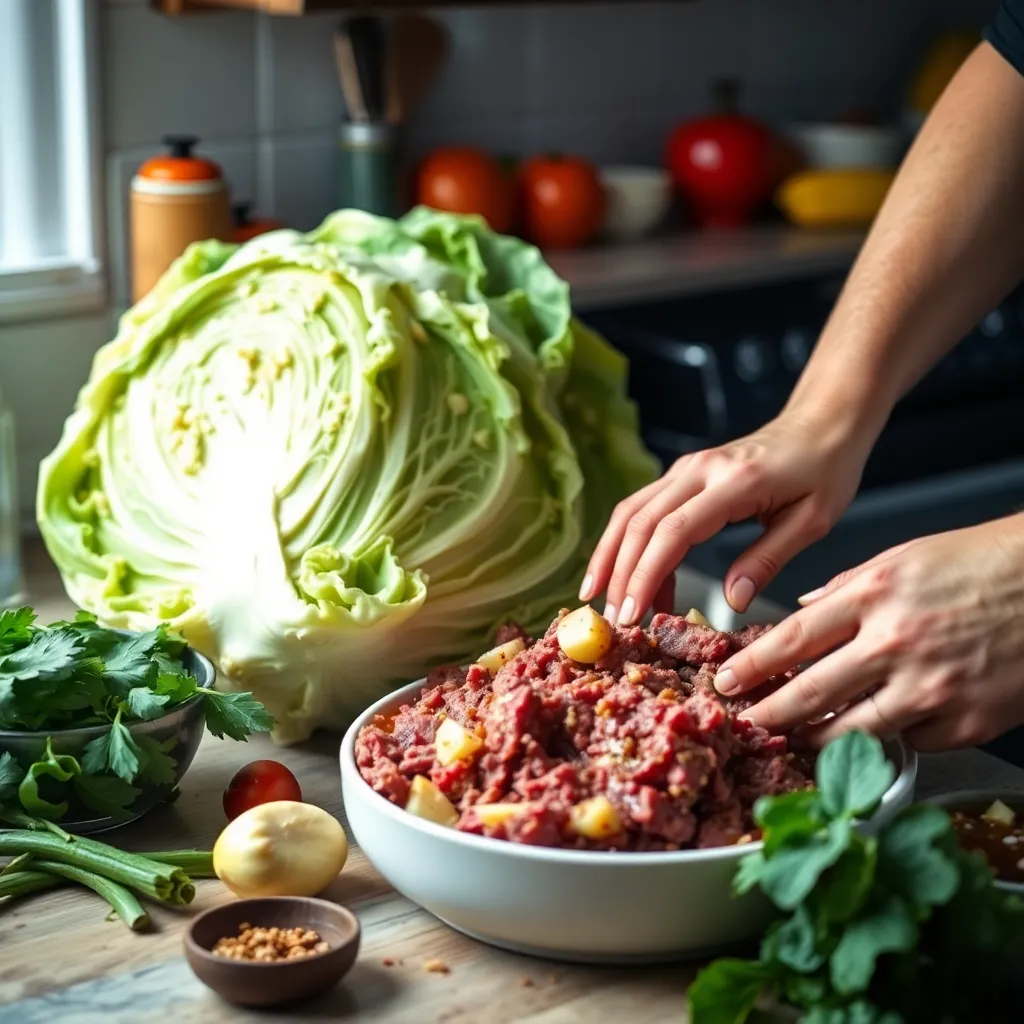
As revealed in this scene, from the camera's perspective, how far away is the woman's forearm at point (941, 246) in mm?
1574

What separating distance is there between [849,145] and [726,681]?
7.07 feet

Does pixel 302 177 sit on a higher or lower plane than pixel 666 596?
higher

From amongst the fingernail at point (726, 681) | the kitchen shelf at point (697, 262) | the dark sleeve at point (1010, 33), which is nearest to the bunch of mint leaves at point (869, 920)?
the fingernail at point (726, 681)

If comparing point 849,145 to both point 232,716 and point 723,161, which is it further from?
point 232,716

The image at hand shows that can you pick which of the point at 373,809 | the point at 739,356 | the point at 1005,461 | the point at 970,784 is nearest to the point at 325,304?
the point at 373,809

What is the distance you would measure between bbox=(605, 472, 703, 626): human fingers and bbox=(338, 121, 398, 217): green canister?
1.25 metres

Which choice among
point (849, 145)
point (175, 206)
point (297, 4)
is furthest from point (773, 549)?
point (849, 145)

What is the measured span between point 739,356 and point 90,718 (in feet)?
4.98

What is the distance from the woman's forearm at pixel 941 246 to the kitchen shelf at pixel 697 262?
0.97 metres

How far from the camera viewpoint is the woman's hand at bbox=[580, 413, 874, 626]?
4.53ft

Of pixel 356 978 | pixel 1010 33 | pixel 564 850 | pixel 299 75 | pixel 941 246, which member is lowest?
pixel 356 978

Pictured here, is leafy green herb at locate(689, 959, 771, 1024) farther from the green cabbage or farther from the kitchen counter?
the green cabbage

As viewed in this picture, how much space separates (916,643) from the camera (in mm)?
1159

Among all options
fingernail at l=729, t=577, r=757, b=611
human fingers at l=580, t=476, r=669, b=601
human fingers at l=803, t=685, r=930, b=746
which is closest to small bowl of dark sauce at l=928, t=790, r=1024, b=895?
human fingers at l=803, t=685, r=930, b=746
